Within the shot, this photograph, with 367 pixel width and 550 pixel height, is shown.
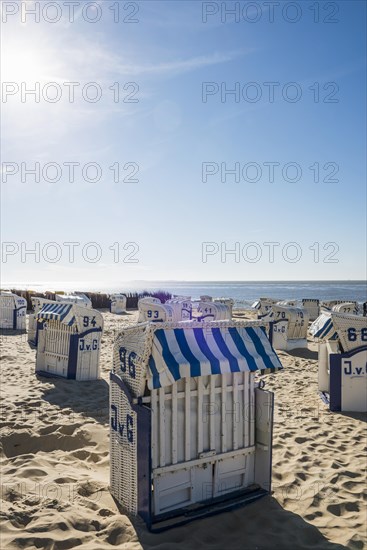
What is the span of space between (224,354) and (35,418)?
4171mm

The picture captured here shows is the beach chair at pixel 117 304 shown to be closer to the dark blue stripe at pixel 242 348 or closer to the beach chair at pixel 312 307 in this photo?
the beach chair at pixel 312 307

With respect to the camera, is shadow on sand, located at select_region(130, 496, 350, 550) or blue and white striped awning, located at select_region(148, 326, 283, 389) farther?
blue and white striped awning, located at select_region(148, 326, 283, 389)

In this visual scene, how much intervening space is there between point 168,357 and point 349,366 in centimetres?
496

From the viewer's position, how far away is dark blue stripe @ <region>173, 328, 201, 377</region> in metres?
3.78

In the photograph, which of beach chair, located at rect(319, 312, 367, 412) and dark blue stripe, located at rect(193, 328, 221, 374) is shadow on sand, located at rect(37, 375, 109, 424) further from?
beach chair, located at rect(319, 312, 367, 412)

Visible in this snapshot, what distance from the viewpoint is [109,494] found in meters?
4.31

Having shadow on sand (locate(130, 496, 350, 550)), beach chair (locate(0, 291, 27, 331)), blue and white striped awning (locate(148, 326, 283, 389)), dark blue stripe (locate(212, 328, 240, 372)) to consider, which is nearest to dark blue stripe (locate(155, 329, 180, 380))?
blue and white striped awning (locate(148, 326, 283, 389))

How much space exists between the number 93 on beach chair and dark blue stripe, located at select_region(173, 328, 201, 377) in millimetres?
10

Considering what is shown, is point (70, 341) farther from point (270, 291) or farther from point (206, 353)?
point (270, 291)

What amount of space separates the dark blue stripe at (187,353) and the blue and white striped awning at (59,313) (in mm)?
5481

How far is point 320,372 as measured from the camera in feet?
28.1

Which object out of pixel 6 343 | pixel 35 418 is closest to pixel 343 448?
pixel 35 418

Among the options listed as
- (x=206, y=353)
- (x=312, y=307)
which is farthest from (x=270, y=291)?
(x=206, y=353)

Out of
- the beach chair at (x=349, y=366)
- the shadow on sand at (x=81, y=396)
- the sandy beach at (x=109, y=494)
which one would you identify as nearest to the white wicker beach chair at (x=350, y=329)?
the beach chair at (x=349, y=366)
